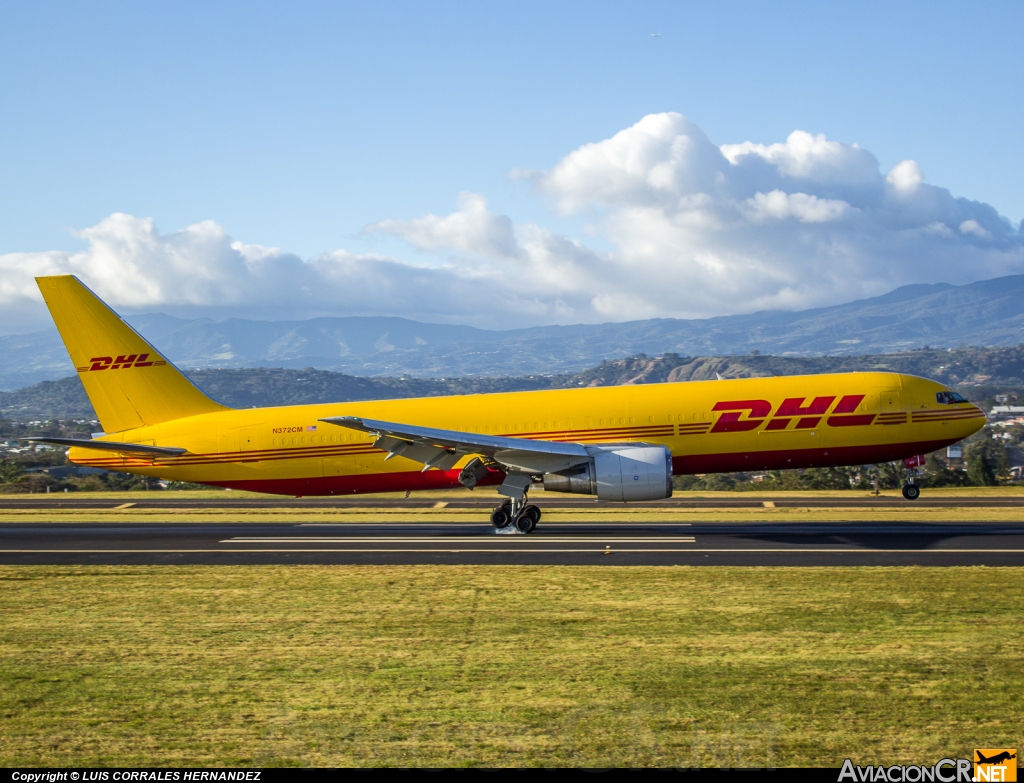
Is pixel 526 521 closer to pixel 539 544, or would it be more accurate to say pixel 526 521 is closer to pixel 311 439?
pixel 539 544

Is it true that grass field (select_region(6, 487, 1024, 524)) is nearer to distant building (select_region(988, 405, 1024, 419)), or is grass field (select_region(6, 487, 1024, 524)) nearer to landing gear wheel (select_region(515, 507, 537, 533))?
landing gear wheel (select_region(515, 507, 537, 533))

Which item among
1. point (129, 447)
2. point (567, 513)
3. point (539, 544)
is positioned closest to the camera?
point (539, 544)

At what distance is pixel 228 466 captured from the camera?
3494cm

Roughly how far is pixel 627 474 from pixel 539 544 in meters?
3.61

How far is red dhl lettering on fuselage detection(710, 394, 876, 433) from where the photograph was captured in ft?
107

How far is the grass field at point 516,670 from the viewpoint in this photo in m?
10.9

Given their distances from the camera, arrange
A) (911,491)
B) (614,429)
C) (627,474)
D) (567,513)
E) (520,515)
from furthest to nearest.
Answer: (567,513), (911,491), (614,429), (520,515), (627,474)

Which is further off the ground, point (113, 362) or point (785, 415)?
point (113, 362)

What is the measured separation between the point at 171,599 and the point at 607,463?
1450 centimetres

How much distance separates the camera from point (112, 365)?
116ft

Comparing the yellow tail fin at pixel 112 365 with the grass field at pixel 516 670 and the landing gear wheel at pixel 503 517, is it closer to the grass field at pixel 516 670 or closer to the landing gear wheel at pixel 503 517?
the landing gear wheel at pixel 503 517

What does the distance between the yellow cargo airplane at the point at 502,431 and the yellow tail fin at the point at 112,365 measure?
0.05 m

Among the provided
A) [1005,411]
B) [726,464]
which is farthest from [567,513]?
[1005,411]

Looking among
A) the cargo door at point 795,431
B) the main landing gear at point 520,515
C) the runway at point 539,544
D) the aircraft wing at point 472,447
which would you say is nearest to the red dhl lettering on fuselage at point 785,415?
the cargo door at point 795,431
